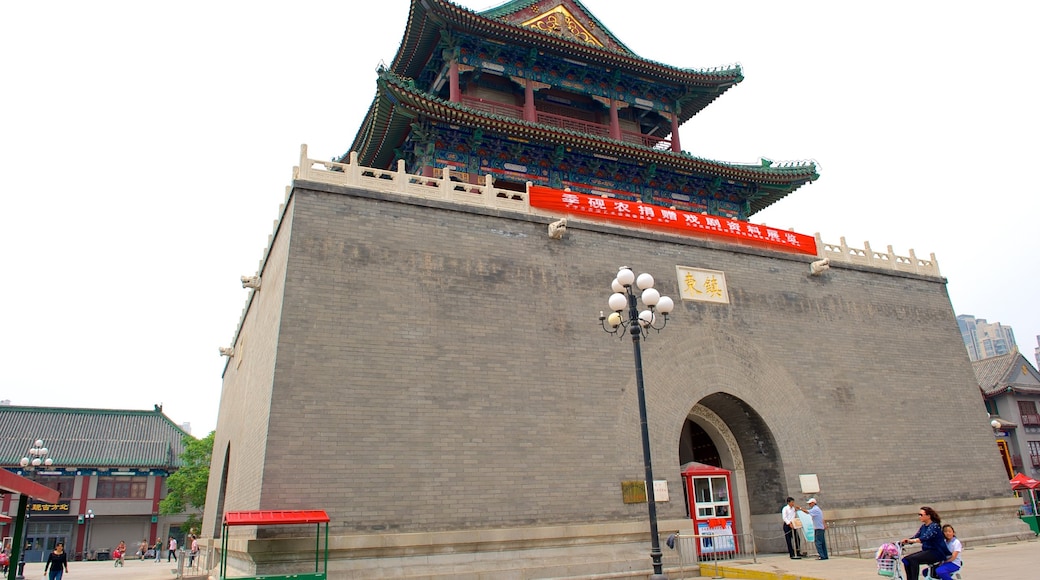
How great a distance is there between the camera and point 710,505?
1468 cm

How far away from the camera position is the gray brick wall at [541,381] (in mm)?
11367

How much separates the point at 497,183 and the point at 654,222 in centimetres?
459

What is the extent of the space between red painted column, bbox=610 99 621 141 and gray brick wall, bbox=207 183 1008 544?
5.60 metres

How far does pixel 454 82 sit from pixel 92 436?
31.6 metres

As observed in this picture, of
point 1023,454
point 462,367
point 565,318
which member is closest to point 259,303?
point 462,367

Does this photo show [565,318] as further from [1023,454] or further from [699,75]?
[1023,454]

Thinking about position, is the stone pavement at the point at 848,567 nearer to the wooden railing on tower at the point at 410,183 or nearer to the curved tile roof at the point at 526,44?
the wooden railing on tower at the point at 410,183

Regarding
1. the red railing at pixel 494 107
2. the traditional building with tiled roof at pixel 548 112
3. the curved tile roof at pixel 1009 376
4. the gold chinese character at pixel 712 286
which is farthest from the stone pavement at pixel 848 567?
the curved tile roof at pixel 1009 376

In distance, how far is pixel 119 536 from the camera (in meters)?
35.5

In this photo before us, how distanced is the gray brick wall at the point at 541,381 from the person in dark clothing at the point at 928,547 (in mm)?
5428

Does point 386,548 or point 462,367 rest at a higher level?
point 462,367

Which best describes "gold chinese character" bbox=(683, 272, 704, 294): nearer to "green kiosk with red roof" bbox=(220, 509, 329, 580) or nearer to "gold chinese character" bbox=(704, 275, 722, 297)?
"gold chinese character" bbox=(704, 275, 722, 297)

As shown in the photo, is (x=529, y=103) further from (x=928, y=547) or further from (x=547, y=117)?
(x=928, y=547)

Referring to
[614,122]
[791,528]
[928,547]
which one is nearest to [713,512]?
[791,528]
